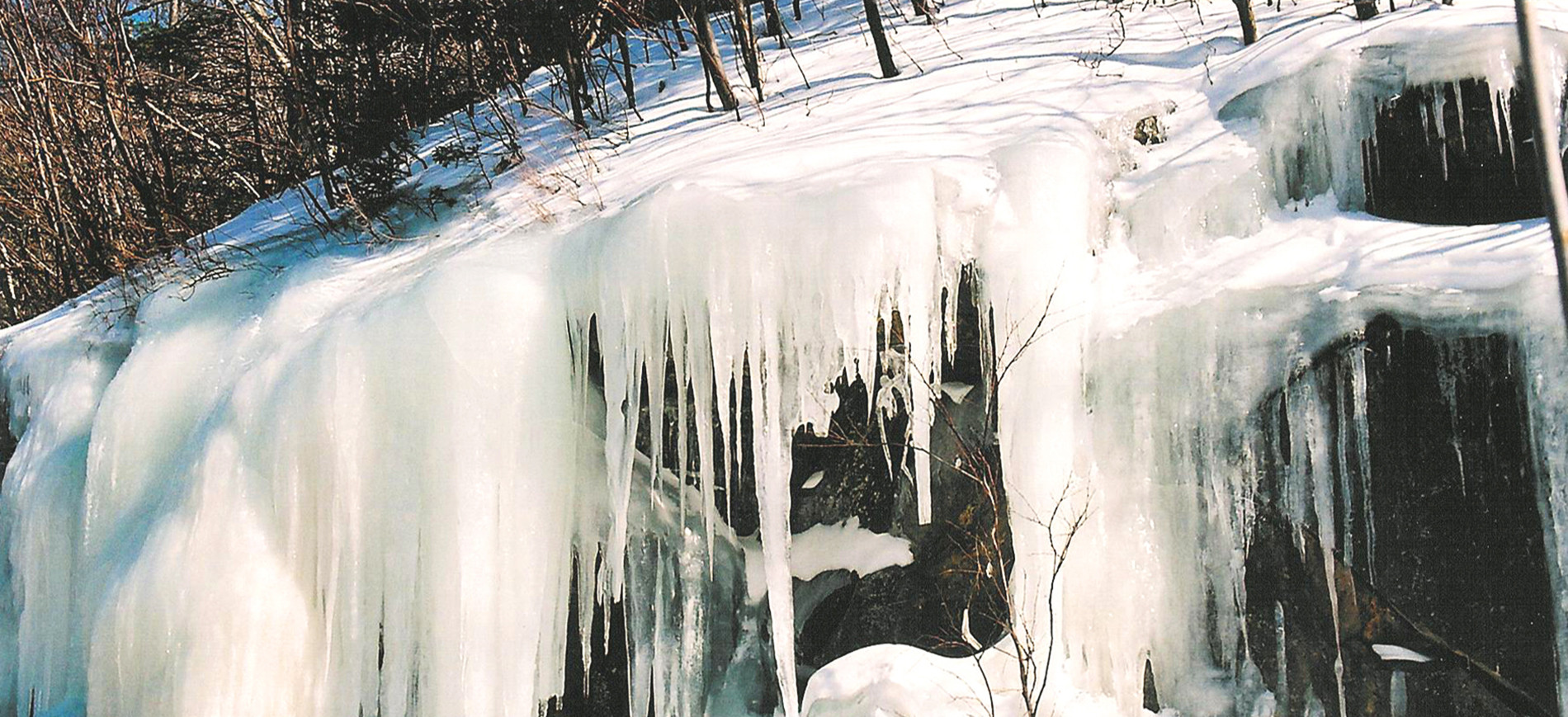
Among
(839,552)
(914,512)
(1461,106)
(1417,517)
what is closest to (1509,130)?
(1461,106)

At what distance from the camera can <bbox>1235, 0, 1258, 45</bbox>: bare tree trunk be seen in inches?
214

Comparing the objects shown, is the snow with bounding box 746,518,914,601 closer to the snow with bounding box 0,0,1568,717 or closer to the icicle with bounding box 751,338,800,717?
the snow with bounding box 0,0,1568,717

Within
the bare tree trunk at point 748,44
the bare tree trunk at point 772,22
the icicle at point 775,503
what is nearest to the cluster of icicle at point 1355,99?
the icicle at point 775,503

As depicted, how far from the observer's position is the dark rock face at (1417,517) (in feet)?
12.7

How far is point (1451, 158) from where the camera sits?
14.3 ft

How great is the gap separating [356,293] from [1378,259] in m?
4.11

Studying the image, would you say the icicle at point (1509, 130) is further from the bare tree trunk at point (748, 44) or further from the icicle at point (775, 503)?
the bare tree trunk at point (748, 44)

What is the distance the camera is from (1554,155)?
3.78 feet

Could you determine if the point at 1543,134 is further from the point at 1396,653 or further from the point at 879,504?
the point at 879,504

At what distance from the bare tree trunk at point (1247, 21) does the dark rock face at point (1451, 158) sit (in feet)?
3.92

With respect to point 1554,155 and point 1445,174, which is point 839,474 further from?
point 1554,155

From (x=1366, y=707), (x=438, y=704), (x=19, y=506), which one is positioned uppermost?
(x=19, y=506)

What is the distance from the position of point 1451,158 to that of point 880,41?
2.75m

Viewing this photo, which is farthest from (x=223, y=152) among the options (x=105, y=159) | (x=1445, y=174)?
(x=1445, y=174)
